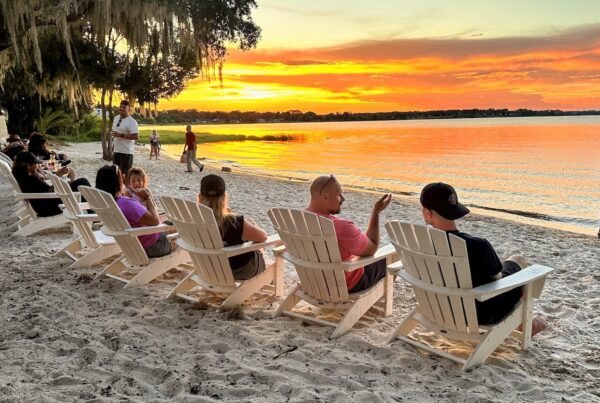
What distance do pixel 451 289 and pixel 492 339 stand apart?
0.46 metres

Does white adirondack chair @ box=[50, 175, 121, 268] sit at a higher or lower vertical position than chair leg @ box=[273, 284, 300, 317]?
higher

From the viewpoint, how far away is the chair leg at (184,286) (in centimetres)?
455

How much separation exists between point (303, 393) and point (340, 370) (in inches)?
15.7

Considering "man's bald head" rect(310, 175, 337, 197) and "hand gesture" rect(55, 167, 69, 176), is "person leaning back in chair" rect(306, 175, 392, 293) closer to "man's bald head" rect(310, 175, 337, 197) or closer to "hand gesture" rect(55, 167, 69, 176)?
"man's bald head" rect(310, 175, 337, 197)

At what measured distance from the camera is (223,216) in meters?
4.28

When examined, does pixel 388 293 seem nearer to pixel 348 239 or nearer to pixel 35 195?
pixel 348 239

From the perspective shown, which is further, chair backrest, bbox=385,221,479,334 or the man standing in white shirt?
the man standing in white shirt

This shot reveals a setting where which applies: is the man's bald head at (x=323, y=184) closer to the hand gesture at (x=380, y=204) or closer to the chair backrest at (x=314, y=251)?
the chair backrest at (x=314, y=251)

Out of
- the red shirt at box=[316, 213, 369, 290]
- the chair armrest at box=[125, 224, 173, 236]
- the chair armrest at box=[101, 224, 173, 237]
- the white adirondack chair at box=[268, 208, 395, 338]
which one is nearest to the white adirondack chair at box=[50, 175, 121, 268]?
the chair armrest at box=[101, 224, 173, 237]

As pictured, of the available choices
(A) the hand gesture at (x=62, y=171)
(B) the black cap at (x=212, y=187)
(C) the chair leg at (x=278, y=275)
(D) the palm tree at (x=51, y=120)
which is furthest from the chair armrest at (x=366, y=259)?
(D) the palm tree at (x=51, y=120)

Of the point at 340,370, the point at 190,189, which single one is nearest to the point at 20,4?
the point at 190,189

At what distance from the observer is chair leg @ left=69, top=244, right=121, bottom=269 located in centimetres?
545

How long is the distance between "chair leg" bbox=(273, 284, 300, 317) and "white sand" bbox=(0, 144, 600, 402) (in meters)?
0.10

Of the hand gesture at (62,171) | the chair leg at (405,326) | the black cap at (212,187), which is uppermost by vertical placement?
the black cap at (212,187)
